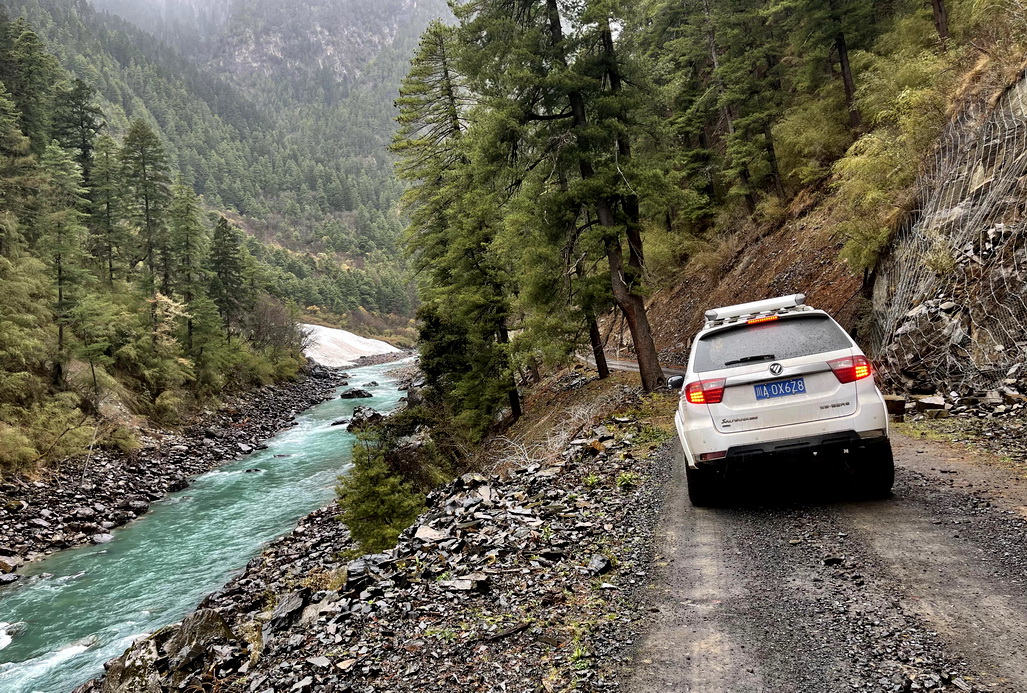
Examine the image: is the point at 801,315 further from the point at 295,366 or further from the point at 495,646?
the point at 295,366

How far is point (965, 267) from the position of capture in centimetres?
930

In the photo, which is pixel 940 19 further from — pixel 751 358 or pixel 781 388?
pixel 781 388

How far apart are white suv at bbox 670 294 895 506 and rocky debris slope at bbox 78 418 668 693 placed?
131 cm

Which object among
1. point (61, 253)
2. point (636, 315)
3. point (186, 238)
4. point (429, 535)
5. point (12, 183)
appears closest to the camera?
point (429, 535)

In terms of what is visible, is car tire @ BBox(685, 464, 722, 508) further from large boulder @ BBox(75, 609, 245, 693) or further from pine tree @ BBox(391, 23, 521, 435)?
pine tree @ BBox(391, 23, 521, 435)

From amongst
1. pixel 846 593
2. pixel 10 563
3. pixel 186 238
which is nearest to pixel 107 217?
pixel 186 238

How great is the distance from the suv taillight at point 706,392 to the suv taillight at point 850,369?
3.36ft

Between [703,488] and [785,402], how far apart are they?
1.39 meters

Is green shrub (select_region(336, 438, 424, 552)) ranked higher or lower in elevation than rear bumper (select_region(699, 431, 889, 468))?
lower

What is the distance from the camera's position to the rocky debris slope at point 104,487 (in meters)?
16.9

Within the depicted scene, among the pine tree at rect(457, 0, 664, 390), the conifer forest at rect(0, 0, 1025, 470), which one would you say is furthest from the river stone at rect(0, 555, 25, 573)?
the pine tree at rect(457, 0, 664, 390)

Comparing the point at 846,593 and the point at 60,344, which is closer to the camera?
the point at 846,593

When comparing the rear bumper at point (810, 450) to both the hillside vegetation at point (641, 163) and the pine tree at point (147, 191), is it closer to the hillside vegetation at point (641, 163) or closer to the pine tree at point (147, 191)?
the hillside vegetation at point (641, 163)

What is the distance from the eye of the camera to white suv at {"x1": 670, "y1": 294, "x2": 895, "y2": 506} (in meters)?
5.16
